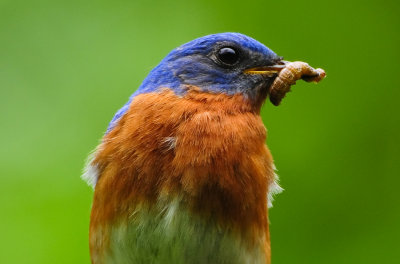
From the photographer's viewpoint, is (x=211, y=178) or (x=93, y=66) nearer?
(x=211, y=178)

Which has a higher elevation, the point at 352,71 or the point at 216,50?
the point at 216,50

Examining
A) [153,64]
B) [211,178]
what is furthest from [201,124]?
[153,64]

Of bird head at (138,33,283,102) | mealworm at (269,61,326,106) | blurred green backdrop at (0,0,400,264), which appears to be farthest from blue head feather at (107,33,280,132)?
blurred green backdrop at (0,0,400,264)

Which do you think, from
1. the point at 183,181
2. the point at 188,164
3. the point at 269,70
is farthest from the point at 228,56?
the point at 183,181

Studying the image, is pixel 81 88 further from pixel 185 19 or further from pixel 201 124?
pixel 201 124

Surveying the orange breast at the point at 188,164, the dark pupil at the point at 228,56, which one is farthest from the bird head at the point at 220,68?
the orange breast at the point at 188,164

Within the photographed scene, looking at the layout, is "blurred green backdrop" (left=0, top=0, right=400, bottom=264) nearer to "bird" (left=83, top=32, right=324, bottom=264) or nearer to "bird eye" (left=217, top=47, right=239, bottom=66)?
"bird" (left=83, top=32, right=324, bottom=264)

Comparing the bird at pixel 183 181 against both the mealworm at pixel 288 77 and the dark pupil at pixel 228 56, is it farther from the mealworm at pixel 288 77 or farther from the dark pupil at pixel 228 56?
the dark pupil at pixel 228 56

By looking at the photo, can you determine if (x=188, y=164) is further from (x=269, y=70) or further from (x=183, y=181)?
(x=269, y=70)
